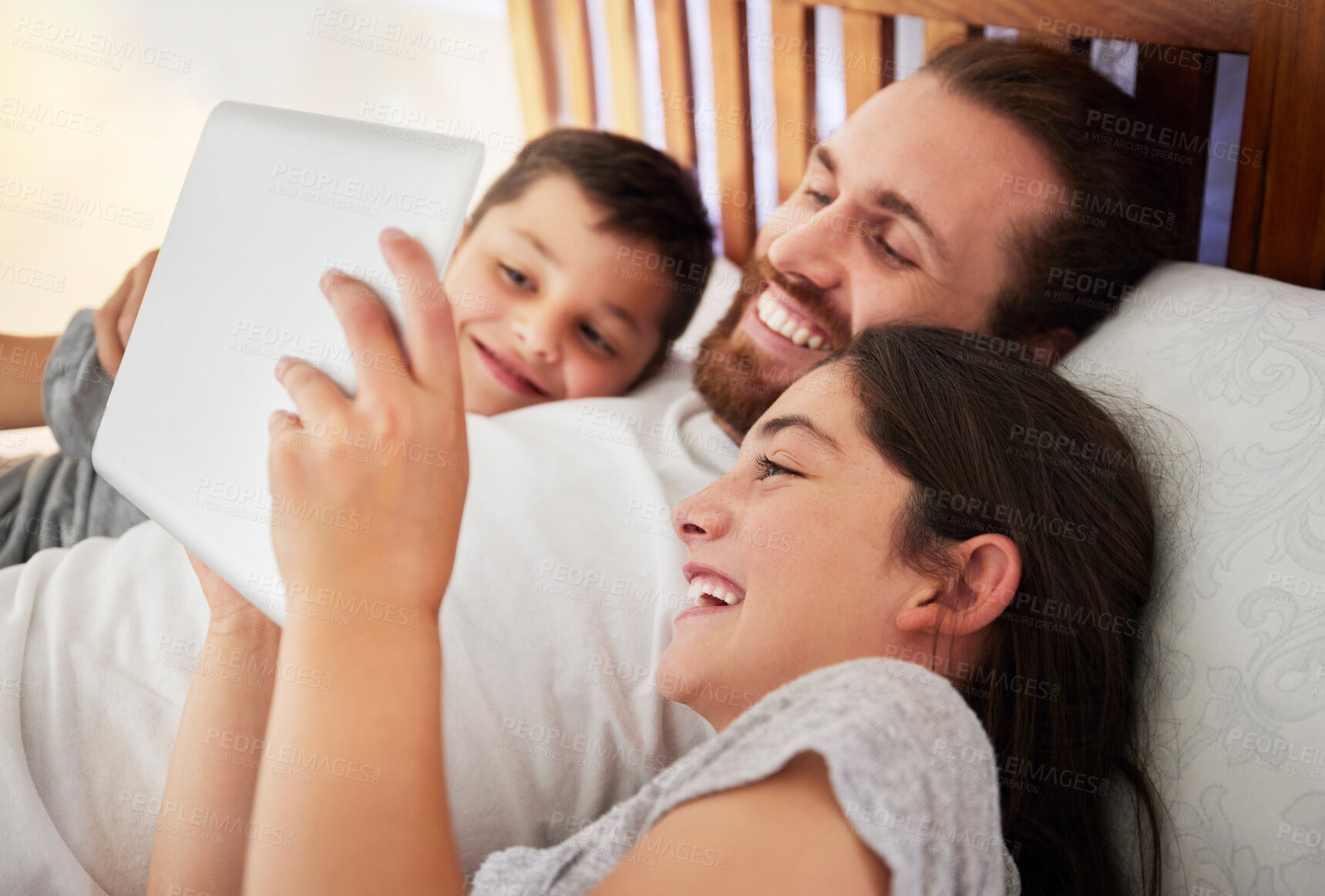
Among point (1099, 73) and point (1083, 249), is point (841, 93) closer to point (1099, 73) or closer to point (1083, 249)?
point (1099, 73)

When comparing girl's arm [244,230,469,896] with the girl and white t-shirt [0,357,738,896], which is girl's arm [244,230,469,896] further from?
white t-shirt [0,357,738,896]

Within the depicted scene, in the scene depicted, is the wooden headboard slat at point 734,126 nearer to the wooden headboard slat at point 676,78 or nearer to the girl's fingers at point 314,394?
the wooden headboard slat at point 676,78

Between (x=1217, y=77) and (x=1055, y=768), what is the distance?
31.6 inches

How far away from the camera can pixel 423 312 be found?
65 centimetres

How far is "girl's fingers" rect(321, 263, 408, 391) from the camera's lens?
650mm

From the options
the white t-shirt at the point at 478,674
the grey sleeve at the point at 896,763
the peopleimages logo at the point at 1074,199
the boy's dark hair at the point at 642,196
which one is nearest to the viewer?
the grey sleeve at the point at 896,763

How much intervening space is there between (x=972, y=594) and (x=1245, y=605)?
178 millimetres

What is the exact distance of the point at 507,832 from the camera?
76 centimetres

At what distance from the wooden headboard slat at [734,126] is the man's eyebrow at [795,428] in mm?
880

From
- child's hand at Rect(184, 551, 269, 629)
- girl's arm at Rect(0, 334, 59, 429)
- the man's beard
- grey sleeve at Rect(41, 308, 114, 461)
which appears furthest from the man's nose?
girl's arm at Rect(0, 334, 59, 429)

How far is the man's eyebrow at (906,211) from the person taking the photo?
1.03 m

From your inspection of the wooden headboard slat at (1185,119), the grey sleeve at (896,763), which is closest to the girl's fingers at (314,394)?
the grey sleeve at (896,763)

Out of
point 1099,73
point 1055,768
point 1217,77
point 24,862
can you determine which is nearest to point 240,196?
point 24,862

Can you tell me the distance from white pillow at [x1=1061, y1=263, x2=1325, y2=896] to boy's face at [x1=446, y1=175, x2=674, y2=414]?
616 millimetres
